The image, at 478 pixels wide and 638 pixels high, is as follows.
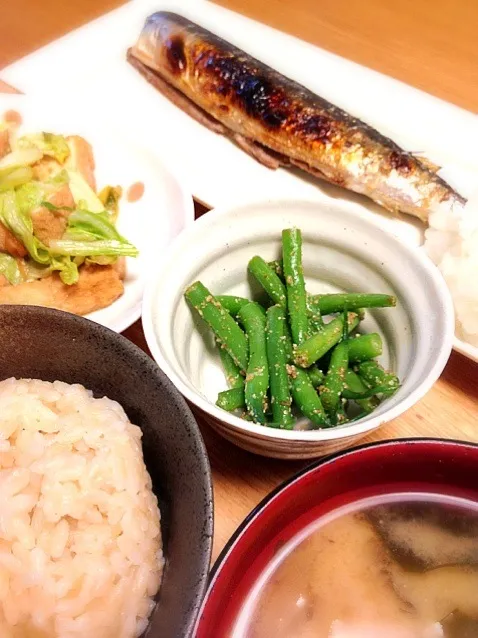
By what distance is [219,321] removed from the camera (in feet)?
3.71

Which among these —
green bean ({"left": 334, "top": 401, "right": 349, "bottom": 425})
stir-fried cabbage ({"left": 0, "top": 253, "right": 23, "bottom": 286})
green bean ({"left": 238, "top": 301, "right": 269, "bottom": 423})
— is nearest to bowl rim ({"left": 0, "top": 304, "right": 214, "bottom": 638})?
green bean ({"left": 238, "top": 301, "right": 269, "bottom": 423})

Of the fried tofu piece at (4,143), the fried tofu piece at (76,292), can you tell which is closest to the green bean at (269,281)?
the fried tofu piece at (76,292)

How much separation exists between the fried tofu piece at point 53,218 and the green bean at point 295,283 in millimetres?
568

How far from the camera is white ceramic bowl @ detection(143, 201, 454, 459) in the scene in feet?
3.12

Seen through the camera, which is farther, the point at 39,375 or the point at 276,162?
the point at 276,162

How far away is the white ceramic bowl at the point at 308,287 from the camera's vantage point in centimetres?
95

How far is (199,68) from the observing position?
186 cm

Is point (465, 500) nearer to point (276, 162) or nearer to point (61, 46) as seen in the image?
point (276, 162)

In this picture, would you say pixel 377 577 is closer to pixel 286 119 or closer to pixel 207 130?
pixel 286 119

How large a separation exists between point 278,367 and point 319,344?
9 centimetres

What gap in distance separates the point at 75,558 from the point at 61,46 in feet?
5.72

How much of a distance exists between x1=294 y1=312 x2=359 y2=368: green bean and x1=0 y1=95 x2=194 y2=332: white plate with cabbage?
0.37m

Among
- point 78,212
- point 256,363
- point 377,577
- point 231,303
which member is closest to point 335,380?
point 256,363

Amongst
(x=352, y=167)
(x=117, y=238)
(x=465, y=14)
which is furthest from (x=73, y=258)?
(x=465, y=14)
